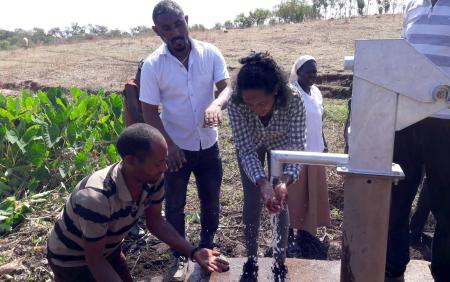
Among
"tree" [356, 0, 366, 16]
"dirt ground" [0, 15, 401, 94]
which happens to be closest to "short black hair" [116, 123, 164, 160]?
"dirt ground" [0, 15, 401, 94]

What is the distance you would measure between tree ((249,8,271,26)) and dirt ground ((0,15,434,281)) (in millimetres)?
8063

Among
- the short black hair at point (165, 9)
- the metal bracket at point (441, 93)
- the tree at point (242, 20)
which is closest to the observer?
the metal bracket at point (441, 93)

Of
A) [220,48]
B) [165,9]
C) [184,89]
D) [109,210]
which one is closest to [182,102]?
[184,89]

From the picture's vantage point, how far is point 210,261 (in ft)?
6.72

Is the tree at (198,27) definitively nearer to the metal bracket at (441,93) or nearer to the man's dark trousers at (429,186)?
the man's dark trousers at (429,186)

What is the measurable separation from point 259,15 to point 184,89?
20.6 metres

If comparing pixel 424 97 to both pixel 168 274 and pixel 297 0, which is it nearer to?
pixel 168 274

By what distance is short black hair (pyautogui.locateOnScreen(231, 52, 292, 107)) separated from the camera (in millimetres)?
2256

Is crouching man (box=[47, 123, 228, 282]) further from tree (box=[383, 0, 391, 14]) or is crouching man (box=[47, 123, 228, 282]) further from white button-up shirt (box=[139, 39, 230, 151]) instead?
tree (box=[383, 0, 391, 14])

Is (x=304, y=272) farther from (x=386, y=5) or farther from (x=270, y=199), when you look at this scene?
(x=386, y=5)

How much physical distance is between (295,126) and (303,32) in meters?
10.4

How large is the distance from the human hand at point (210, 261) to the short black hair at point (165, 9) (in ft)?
4.33

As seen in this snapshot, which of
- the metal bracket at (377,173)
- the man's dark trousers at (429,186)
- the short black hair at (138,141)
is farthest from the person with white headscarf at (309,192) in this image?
the metal bracket at (377,173)

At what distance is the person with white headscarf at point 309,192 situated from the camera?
3.37 m
